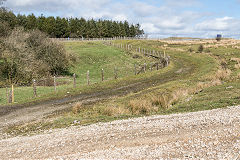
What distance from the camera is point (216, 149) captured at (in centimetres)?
777

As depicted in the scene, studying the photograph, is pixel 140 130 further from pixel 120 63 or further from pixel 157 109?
pixel 120 63

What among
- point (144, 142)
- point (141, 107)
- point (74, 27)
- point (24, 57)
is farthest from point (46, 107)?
point (74, 27)

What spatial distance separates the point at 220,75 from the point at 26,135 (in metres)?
23.4

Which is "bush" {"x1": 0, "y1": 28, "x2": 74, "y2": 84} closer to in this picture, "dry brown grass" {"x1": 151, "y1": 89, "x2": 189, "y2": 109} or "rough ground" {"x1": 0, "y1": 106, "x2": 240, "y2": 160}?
"dry brown grass" {"x1": 151, "y1": 89, "x2": 189, "y2": 109}

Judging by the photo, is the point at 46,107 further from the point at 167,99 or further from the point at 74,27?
the point at 74,27

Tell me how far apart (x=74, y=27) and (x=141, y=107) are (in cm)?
12133

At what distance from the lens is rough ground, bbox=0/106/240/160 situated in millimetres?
7930

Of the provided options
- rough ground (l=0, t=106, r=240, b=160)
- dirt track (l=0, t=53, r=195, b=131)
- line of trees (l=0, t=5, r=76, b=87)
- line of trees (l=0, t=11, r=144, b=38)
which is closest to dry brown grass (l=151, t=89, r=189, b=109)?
dirt track (l=0, t=53, r=195, b=131)

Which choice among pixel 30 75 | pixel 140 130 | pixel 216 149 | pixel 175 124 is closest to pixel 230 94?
pixel 175 124

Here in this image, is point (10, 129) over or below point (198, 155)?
below

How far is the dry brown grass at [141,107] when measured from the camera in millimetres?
17125

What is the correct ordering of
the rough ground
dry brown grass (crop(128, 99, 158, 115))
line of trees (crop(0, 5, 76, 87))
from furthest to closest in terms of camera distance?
line of trees (crop(0, 5, 76, 87)) → dry brown grass (crop(128, 99, 158, 115)) → the rough ground

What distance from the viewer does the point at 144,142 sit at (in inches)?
363

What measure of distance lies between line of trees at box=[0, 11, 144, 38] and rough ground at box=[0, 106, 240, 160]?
329 feet
